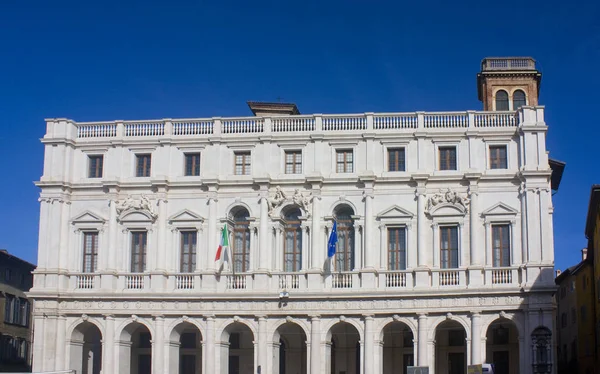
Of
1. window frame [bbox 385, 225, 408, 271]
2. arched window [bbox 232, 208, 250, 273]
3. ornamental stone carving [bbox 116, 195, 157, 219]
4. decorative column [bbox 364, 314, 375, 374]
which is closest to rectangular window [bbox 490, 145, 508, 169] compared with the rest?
window frame [bbox 385, 225, 408, 271]

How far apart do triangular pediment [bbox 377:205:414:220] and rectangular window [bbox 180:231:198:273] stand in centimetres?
1086

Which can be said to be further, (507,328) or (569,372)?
(569,372)

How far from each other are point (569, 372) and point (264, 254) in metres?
26.5

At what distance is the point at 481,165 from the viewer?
55344 mm

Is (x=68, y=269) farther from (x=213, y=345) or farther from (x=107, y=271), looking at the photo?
(x=213, y=345)

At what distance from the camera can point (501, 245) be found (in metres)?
54.4

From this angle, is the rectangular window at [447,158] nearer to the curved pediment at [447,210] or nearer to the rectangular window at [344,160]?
the curved pediment at [447,210]

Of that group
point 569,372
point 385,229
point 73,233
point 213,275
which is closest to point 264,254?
point 213,275

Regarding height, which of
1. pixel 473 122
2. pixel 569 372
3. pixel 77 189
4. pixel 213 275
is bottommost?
pixel 569 372

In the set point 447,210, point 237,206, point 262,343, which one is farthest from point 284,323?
point 447,210

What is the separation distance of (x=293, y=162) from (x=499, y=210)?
474 inches

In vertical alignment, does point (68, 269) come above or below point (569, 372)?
above

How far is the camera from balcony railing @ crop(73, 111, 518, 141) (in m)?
56.0

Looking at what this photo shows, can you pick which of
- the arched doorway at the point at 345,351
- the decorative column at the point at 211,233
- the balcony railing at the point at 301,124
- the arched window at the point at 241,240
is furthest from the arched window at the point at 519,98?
the decorative column at the point at 211,233
